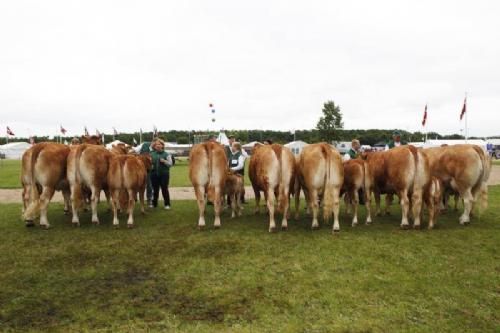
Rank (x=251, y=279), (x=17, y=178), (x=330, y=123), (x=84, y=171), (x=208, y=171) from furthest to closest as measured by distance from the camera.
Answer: (x=330, y=123) → (x=17, y=178) → (x=84, y=171) → (x=208, y=171) → (x=251, y=279)

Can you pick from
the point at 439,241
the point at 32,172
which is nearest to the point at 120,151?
the point at 32,172

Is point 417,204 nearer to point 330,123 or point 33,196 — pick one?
point 33,196

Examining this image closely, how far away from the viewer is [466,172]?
29.8ft

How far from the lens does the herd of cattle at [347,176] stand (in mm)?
8477

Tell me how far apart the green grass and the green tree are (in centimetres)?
6707

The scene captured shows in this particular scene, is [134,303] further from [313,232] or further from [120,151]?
[120,151]

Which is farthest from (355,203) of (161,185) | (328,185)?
(161,185)

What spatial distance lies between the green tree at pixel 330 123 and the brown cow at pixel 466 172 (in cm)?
6607

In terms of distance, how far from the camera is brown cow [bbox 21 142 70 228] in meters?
8.93

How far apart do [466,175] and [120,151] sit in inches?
385

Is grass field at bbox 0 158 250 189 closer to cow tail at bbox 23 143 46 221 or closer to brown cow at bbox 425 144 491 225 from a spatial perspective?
cow tail at bbox 23 143 46 221

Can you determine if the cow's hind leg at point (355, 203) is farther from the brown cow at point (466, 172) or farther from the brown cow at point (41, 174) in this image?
the brown cow at point (41, 174)

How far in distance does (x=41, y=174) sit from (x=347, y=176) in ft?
23.3

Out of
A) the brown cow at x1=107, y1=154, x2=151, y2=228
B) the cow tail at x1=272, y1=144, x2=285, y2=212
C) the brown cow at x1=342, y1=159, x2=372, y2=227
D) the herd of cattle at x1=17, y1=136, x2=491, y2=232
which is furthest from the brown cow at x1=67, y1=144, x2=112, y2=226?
the brown cow at x1=342, y1=159, x2=372, y2=227
